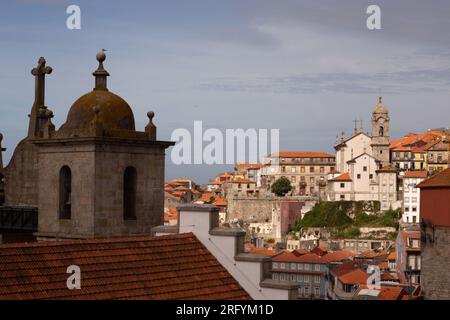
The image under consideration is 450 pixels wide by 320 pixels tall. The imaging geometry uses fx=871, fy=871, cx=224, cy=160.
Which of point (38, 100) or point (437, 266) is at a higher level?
point (38, 100)

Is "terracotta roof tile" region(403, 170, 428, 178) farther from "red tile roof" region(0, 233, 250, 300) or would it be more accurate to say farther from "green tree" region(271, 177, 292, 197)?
"red tile roof" region(0, 233, 250, 300)

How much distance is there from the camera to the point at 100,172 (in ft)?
41.1

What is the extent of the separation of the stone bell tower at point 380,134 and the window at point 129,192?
326 ft

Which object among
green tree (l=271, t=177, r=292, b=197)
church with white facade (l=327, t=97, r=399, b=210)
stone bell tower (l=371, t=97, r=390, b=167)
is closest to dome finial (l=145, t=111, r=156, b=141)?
church with white facade (l=327, t=97, r=399, b=210)

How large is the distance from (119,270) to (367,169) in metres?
98.1

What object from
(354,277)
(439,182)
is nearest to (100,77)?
(439,182)

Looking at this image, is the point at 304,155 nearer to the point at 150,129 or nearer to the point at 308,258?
the point at 308,258

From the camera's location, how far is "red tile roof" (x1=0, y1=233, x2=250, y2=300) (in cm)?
835

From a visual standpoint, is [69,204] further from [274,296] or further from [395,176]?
[395,176]

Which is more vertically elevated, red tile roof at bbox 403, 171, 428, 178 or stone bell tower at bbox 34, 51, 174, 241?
red tile roof at bbox 403, 171, 428, 178

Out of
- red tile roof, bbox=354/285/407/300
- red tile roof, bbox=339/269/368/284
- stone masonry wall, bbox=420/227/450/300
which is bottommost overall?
red tile roof, bbox=339/269/368/284

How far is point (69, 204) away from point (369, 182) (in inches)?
3729

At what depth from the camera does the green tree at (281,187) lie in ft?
404
